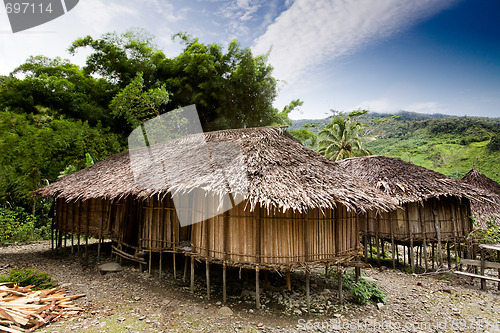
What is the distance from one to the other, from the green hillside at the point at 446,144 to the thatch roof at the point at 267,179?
19.4 m

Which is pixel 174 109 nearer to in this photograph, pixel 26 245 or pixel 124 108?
pixel 124 108

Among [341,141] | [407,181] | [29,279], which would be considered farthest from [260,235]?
[341,141]

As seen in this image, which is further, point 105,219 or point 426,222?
point 426,222

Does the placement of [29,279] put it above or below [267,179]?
below

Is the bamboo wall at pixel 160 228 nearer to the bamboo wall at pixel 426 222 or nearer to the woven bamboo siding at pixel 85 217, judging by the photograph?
the woven bamboo siding at pixel 85 217

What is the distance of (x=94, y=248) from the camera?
12.0 meters

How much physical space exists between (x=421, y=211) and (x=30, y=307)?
12126mm

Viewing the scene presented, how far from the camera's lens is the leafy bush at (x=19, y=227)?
13242mm

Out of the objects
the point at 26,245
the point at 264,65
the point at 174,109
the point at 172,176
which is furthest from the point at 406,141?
the point at 26,245

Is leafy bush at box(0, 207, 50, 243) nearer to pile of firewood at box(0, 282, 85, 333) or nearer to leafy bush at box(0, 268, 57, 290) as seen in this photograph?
leafy bush at box(0, 268, 57, 290)

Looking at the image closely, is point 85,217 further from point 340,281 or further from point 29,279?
point 340,281

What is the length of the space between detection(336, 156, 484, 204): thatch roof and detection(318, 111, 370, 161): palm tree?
9266 millimetres

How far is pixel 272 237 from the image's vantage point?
644 centimetres

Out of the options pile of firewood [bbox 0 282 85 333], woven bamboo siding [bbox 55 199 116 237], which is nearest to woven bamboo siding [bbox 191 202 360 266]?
pile of firewood [bbox 0 282 85 333]
